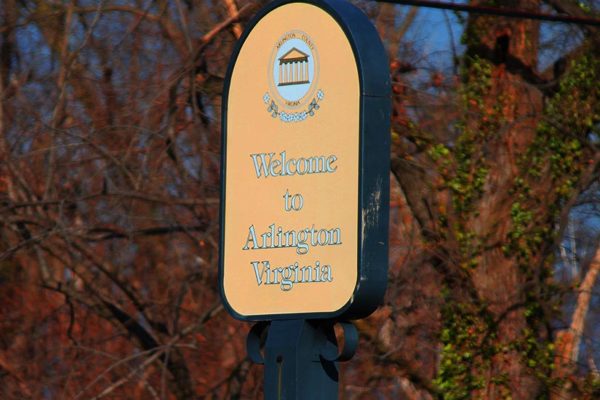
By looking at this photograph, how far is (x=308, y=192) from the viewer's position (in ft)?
14.4

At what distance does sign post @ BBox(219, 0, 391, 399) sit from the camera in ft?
14.0

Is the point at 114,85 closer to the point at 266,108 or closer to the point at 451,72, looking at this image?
the point at 451,72

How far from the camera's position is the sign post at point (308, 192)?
4.26 m

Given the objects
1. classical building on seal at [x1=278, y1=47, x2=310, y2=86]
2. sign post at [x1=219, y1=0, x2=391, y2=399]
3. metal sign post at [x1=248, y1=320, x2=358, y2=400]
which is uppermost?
classical building on seal at [x1=278, y1=47, x2=310, y2=86]

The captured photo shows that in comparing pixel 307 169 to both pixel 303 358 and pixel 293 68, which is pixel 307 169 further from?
pixel 303 358

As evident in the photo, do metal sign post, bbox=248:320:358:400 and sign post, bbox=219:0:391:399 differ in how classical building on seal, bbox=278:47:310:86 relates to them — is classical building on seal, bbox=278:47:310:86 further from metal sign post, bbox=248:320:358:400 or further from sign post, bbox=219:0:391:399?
metal sign post, bbox=248:320:358:400

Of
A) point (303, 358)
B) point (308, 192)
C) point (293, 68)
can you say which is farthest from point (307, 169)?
point (303, 358)

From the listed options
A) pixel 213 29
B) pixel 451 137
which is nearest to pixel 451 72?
pixel 451 137

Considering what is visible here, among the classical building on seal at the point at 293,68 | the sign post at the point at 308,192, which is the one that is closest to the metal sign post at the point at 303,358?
the sign post at the point at 308,192

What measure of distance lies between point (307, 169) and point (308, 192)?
0.28ft

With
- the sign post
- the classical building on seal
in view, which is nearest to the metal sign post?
the sign post

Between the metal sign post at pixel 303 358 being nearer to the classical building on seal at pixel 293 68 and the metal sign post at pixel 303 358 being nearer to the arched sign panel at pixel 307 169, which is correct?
the arched sign panel at pixel 307 169

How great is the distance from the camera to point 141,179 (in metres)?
10.3

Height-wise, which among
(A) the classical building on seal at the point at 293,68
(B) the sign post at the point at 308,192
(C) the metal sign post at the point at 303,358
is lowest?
(C) the metal sign post at the point at 303,358
